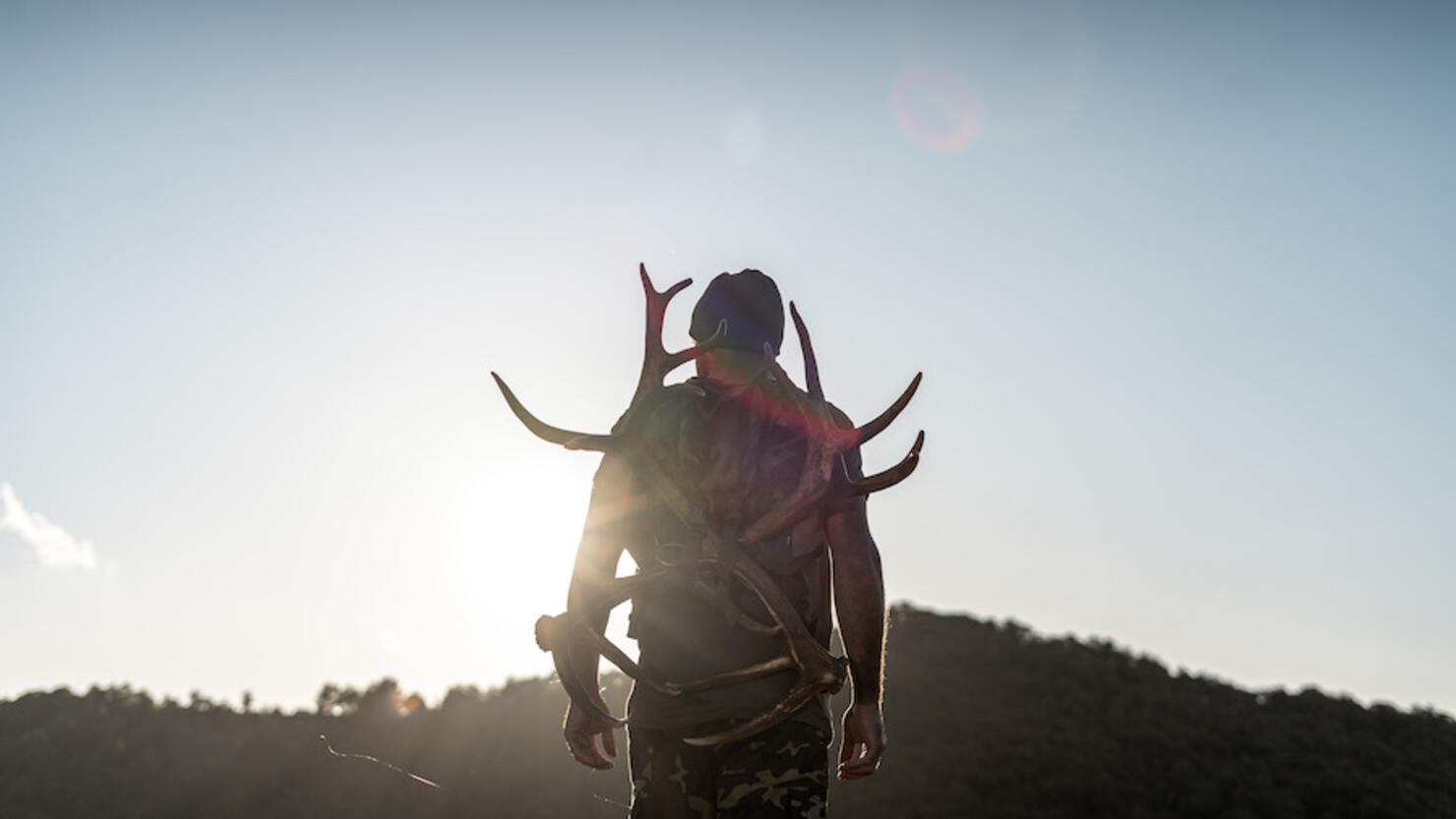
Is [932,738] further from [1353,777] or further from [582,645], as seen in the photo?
[582,645]

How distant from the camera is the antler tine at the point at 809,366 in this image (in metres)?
4.32

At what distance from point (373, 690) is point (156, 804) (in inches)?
216

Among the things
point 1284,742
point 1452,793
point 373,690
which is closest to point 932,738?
point 1284,742

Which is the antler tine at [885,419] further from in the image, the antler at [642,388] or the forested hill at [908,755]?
the forested hill at [908,755]

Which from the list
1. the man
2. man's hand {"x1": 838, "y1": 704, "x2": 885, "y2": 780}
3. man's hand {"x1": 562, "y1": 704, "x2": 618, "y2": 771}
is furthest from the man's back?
man's hand {"x1": 562, "y1": 704, "x2": 618, "y2": 771}

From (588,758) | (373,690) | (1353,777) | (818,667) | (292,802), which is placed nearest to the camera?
(818,667)

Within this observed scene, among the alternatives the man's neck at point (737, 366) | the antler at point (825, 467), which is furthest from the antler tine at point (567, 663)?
the man's neck at point (737, 366)

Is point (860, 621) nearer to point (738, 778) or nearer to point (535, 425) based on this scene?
point (738, 778)

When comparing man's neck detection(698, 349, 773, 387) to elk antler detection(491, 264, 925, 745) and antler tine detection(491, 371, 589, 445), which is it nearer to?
elk antler detection(491, 264, 925, 745)

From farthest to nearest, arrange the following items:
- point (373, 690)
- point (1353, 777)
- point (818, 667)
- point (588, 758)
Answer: point (373, 690), point (1353, 777), point (588, 758), point (818, 667)

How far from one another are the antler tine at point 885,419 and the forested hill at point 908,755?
20.7 meters

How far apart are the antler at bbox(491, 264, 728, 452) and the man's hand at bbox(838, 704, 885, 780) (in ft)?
→ 4.50

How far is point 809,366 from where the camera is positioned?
14.3 feet

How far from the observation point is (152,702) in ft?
100
